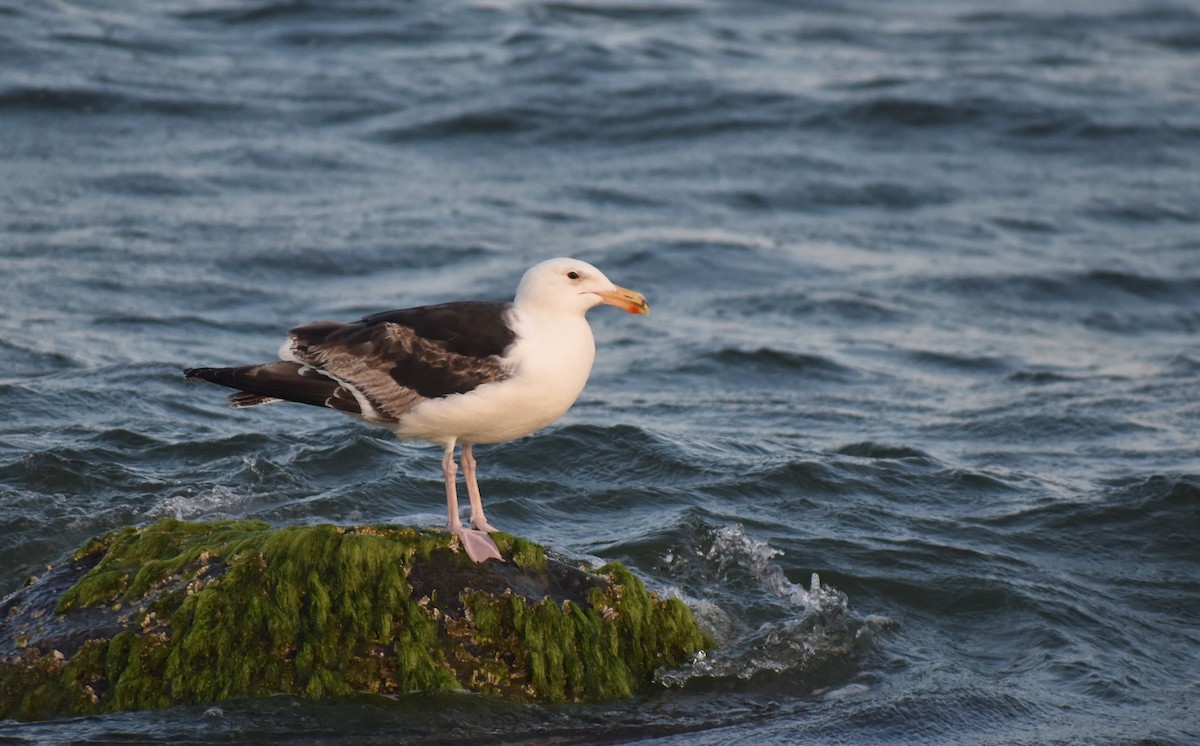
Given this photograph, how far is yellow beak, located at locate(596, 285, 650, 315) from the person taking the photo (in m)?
6.77

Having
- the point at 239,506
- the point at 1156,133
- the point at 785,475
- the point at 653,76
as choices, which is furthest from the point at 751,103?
the point at 239,506

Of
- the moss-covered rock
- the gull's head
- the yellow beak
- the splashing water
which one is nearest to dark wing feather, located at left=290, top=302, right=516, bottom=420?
the gull's head

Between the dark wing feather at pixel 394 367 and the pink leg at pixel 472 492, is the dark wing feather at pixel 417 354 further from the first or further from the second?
the pink leg at pixel 472 492

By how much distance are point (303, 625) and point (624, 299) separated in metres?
1.99

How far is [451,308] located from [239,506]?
2.66m

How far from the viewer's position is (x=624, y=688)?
6.63 meters

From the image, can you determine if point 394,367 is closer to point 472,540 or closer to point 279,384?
point 279,384

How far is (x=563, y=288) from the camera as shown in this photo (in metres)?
6.68

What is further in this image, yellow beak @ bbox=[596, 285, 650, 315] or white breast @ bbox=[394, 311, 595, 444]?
yellow beak @ bbox=[596, 285, 650, 315]

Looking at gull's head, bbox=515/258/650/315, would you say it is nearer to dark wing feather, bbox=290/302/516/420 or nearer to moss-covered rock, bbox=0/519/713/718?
dark wing feather, bbox=290/302/516/420

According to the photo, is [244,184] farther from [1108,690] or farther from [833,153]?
[1108,690]

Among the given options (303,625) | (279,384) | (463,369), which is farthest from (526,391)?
(303,625)

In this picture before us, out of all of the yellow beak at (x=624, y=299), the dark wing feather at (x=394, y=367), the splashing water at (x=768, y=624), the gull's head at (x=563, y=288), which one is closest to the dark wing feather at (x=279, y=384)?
the dark wing feather at (x=394, y=367)

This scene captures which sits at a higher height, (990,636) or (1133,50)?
(1133,50)
